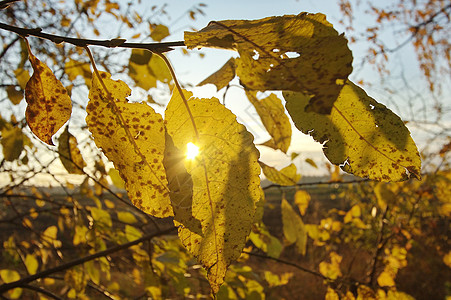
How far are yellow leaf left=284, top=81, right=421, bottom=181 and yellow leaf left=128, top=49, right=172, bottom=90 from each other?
456 millimetres

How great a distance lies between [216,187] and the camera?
324 mm

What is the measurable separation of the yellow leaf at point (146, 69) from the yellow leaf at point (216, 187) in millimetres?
399

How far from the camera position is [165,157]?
1.08ft

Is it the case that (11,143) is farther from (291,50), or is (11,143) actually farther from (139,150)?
(291,50)

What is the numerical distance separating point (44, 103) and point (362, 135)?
0.34 metres

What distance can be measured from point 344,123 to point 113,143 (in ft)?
0.76

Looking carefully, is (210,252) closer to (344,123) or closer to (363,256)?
(344,123)

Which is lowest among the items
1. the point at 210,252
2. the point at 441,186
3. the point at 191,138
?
the point at 210,252

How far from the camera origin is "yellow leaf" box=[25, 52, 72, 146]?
0.36 m

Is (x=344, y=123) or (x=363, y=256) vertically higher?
(x=363, y=256)

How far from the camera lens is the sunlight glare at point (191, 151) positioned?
1.09 ft

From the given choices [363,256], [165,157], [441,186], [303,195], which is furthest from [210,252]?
[363,256]

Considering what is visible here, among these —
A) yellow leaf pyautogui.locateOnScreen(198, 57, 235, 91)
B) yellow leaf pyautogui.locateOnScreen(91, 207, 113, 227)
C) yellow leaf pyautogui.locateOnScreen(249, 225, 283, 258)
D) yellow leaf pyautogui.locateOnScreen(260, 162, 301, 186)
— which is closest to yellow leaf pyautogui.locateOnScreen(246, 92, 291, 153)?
yellow leaf pyautogui.locateOnScreen(198, 57, 235, 91)

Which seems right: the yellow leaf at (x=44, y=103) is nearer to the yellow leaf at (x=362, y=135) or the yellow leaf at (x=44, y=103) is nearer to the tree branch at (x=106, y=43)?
the tree branch at (x=106, y=43)
